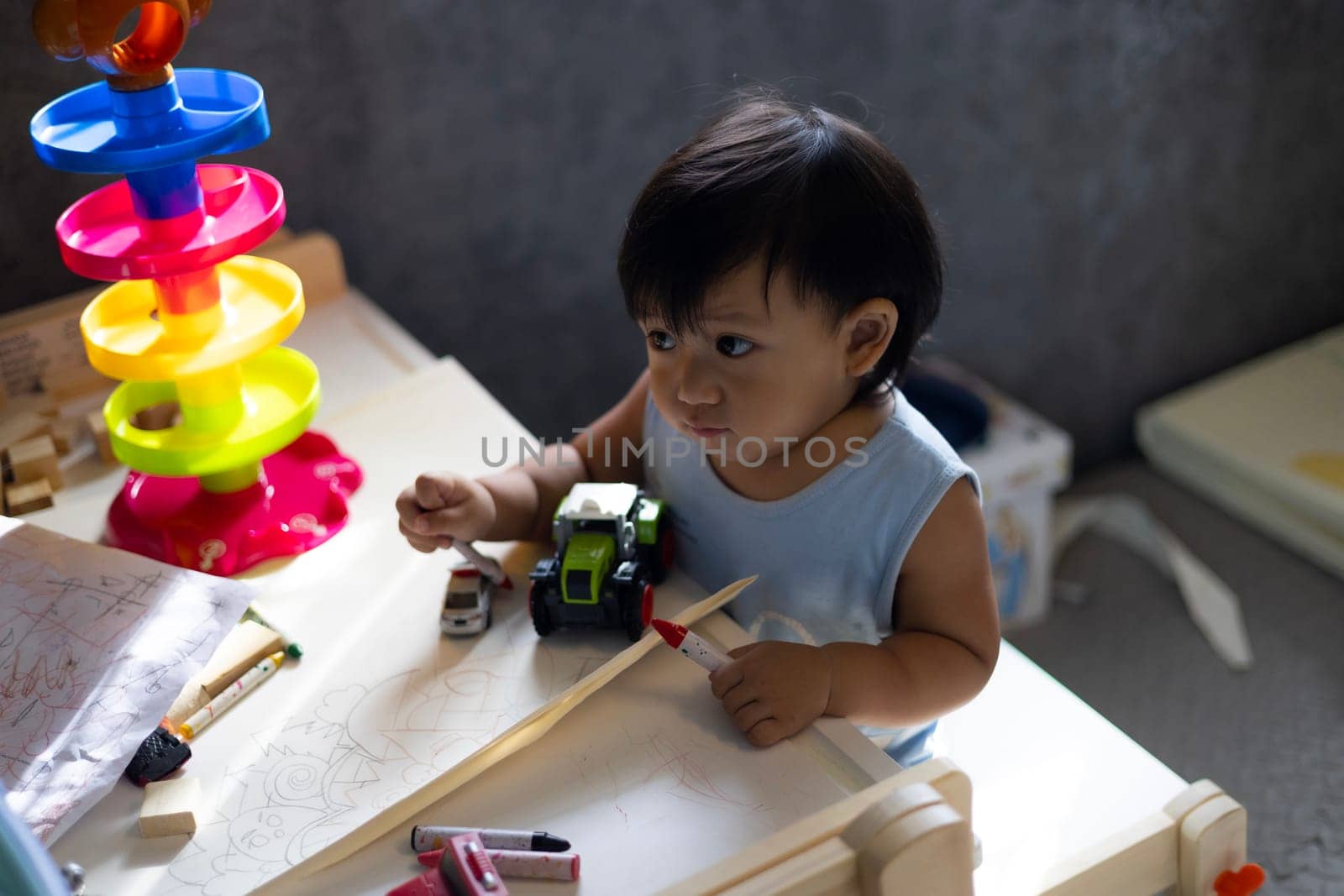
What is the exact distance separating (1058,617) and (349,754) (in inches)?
46.7

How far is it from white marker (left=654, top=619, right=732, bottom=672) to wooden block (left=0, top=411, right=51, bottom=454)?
582mm

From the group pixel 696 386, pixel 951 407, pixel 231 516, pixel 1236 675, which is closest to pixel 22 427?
pixel 231 516

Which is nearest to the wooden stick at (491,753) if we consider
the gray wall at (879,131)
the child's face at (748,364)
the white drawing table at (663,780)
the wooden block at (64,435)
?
the white drawing table at (663,780)

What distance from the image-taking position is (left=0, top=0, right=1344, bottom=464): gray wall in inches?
48.9

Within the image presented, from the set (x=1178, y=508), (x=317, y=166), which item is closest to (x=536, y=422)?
(x=317, y=166)

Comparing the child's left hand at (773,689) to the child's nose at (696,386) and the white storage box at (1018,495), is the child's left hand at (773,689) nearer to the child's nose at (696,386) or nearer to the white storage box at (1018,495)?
the child's nose at (696,386)

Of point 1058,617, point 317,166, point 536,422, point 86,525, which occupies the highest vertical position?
point 317,166

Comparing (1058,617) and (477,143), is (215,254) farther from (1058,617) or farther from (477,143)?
(1058,617)

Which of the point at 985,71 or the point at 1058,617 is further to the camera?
the point at 1058,617

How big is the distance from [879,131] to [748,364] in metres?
0.82

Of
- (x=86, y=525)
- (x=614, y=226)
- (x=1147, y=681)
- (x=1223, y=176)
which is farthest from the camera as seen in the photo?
(x=1223, y=176)

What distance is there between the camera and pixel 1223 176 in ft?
5.88

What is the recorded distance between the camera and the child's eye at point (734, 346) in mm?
775

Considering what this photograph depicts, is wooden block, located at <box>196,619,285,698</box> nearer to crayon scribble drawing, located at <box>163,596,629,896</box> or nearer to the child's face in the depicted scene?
crayon scribble drawing, located at <box>163,596,629,896</box>
